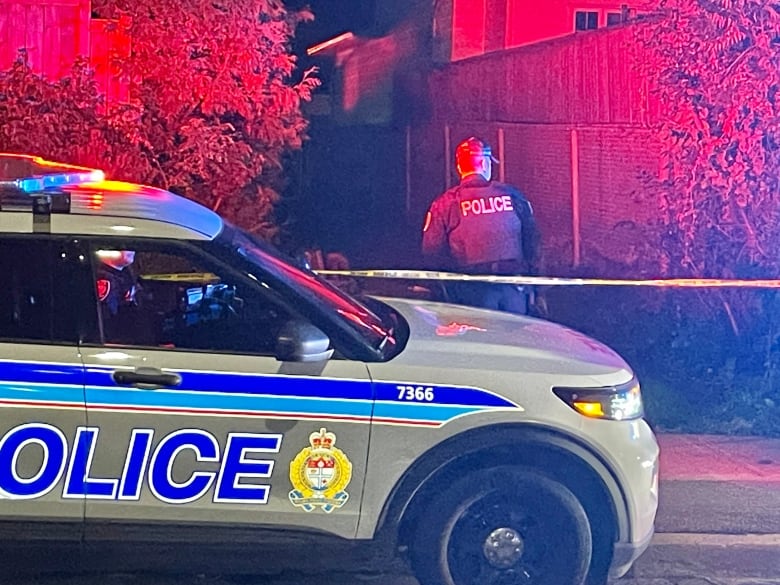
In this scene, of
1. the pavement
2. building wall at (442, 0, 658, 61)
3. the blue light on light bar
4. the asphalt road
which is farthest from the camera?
building wall at (442, 0, 658, 61)

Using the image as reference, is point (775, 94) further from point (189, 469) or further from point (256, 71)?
point (189, 469)

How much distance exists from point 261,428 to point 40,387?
79 centimetres

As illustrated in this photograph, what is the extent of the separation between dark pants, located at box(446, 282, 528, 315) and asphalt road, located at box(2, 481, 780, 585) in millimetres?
1659

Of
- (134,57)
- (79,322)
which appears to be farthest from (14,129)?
(79,322)

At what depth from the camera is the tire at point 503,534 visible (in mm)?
4664

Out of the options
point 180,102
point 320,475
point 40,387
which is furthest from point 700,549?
point 180,102

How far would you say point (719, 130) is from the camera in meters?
8.57

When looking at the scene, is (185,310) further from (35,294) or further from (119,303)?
(35,294)

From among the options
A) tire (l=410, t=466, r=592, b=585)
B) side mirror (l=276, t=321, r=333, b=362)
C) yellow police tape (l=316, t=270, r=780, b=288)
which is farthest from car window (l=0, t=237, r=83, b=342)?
yellow police tape (l=316, t=270, r=780, b=288)

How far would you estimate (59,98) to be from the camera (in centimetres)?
916

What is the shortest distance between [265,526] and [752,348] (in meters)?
5.64

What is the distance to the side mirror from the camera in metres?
4.40

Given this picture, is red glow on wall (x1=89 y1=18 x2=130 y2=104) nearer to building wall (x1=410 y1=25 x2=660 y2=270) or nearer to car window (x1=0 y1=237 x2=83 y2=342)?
building wall (x1=410 y1=25 x2=660 y2=270)

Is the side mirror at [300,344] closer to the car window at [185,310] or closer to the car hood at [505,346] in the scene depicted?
the car window at [185,310]
